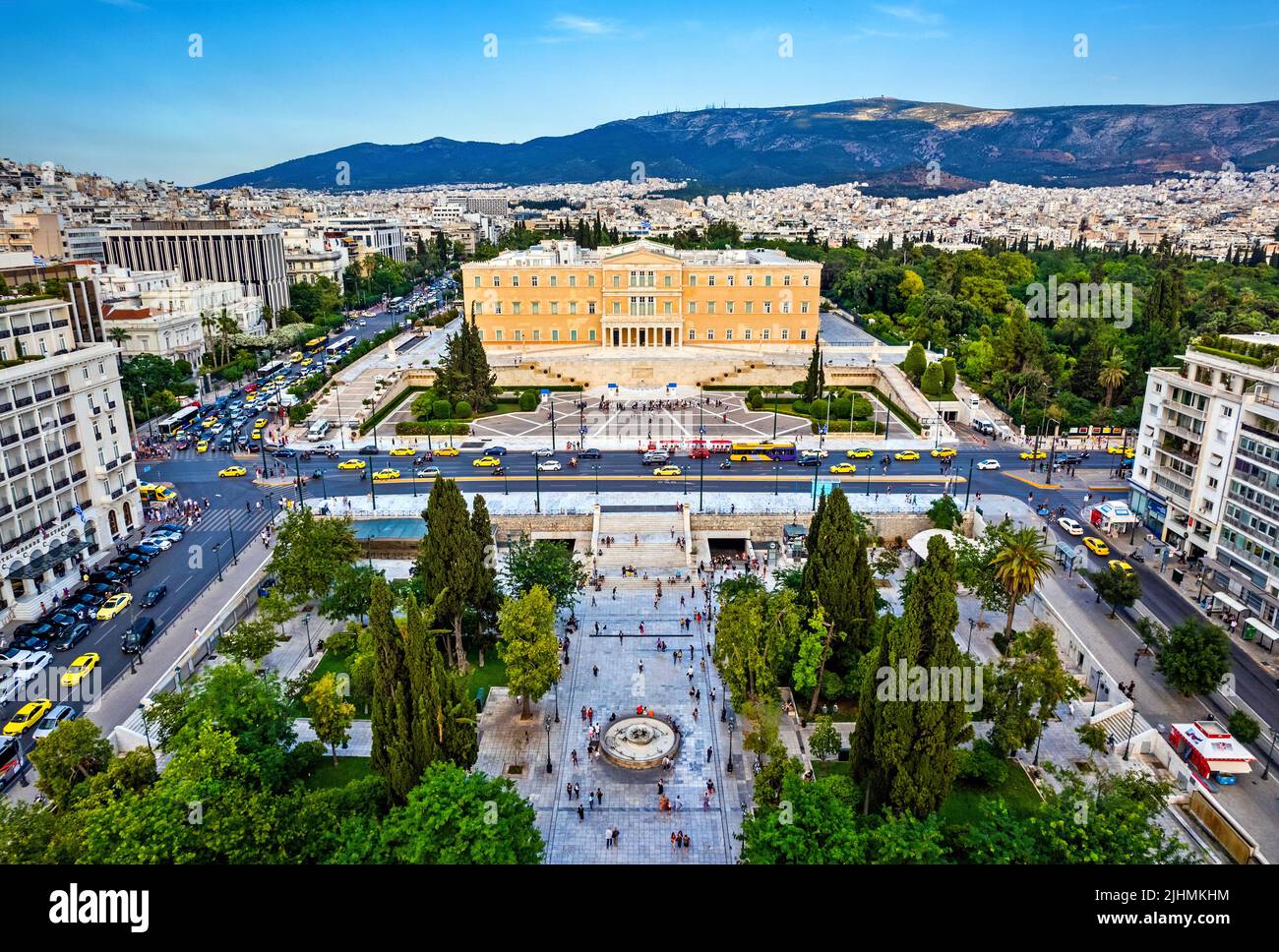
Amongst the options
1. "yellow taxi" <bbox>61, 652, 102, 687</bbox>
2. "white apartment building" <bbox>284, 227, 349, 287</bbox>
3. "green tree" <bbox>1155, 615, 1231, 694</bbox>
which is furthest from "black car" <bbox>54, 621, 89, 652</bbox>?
"white apartment building" <bbox>284, 227, 349, 287</bbox>

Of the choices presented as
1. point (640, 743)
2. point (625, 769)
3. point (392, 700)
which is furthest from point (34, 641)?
point (640, 743)

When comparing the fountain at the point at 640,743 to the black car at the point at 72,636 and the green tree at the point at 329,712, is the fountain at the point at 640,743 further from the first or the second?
the black car at the point at 72,636

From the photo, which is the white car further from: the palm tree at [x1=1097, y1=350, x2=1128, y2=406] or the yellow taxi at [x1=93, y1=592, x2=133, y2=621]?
the palm tree at [x1=1097, y1=350, x2=1128, y2=406]

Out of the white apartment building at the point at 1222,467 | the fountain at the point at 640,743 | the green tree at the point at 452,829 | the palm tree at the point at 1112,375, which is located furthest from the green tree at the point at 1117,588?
the palm tree at the point at 1112,375

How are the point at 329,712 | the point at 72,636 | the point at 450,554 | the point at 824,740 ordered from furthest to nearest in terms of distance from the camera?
1. the point at 72,636
2. the point at 450,554
3. the point at 824,740
4. the point at 329,712

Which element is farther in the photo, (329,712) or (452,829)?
(329,712)

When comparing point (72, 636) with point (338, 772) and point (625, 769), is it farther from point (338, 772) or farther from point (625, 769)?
point (625, 769)
